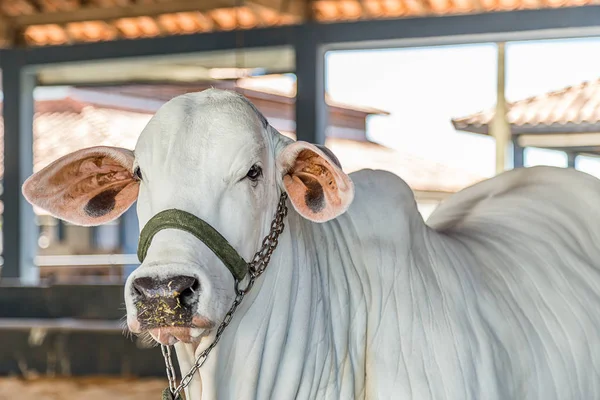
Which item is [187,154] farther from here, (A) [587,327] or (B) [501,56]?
(B) [501,56]

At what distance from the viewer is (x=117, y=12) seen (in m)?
9.33

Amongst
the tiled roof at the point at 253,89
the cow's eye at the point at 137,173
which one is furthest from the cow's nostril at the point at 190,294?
the tiled roof at the point at 253,89

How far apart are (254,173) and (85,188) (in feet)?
1.67

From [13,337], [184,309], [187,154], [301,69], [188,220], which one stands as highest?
[301,69]

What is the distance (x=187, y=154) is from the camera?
80.0 inches

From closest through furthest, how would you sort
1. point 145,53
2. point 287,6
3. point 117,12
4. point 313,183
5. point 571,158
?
1. point 313,183
2. point 287,6
3. point 571,158
4. point 117,12
5. point 145,53

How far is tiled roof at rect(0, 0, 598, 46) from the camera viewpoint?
7953mm

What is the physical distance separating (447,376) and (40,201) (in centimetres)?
102

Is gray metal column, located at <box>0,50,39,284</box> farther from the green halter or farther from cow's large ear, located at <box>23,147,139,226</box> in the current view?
the green halter

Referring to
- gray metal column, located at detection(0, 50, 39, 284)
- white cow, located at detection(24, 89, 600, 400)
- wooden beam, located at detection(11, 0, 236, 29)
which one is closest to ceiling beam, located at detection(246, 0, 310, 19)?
wooden beam, located at detection(11, 0, 236, 29)

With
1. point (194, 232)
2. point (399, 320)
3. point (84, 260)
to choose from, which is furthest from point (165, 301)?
point (84, 260)

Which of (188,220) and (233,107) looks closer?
(188,220)

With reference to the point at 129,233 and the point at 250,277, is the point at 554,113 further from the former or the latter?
the point at 129,233

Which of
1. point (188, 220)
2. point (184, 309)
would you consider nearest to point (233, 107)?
point (188, 220)
